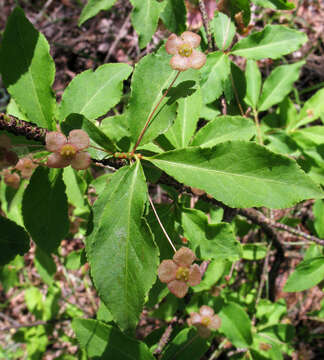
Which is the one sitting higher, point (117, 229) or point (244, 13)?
point (244, 13)

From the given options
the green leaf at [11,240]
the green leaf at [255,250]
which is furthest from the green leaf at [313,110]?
the green leaf at [11,240]

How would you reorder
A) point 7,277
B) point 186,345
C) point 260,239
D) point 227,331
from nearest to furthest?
1. point 186,345
2. point 227,331
3. point 7,277
4. point 260,239

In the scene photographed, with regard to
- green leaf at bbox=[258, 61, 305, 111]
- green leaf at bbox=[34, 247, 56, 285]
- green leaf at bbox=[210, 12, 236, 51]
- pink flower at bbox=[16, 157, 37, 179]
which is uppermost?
green leaf at bbox=[210, 12, 236, 51]

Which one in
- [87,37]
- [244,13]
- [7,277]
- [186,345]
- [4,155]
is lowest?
[7,277]

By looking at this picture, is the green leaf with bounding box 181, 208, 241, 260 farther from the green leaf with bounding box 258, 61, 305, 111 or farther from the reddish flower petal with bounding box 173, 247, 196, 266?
the green leaf with bounding box 258, 61, 305, 111

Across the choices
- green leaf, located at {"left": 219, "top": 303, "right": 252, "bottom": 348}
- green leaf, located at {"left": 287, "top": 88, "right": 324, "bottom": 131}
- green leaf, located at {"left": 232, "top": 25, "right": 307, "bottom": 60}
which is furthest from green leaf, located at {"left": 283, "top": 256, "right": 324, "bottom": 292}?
green leaf, located at {"left": 232, "top": 25, "right": 307, "bottom": 60}

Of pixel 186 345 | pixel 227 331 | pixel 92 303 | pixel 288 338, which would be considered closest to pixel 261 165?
pixel 186 345

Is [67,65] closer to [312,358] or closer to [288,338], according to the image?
[288,338]

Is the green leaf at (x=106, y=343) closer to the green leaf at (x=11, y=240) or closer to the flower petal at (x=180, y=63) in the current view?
the green leaf at (x=11, y=240)
